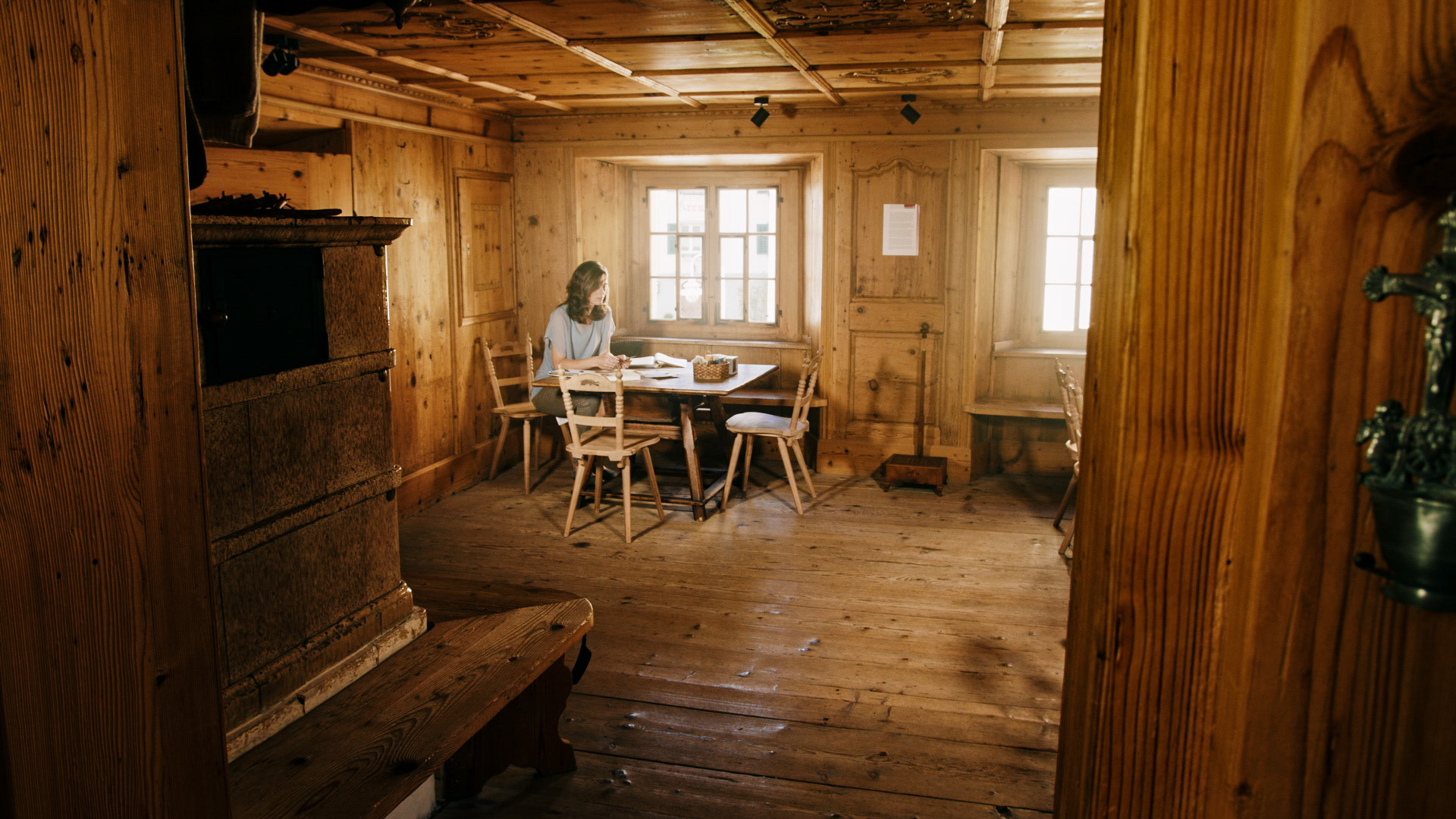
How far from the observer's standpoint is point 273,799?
67.6 inches

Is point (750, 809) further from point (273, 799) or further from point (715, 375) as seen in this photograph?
point (715, 375)

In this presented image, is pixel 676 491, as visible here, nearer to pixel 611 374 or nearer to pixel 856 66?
pixel 611 374

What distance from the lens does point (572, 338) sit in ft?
20.4

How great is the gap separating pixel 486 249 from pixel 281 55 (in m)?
2.54

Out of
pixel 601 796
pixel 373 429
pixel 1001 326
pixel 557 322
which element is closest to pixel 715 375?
pixel 557 322

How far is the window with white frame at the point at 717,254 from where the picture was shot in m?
7.08

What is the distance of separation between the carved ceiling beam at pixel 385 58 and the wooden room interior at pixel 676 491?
42 mm

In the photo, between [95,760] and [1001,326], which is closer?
[95,760]

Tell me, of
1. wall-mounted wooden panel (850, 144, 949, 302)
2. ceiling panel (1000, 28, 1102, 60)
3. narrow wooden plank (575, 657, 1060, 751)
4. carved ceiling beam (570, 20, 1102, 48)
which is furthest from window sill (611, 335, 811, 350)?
narrow wooden plank (575, 657, 1060, 751)

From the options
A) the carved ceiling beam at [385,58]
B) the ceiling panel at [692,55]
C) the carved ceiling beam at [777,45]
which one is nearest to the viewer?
the carved ceiling beam at [777,45]

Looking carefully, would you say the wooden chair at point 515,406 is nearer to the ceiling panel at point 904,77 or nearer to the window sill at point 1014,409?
the ceiling panel at point 904,77

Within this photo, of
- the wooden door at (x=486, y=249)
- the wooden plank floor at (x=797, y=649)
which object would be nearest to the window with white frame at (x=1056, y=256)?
the wooden plank floor at (x=797, y=649)

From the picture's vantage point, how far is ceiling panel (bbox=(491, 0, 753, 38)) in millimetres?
3615

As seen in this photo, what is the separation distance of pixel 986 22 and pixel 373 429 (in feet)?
9.42
